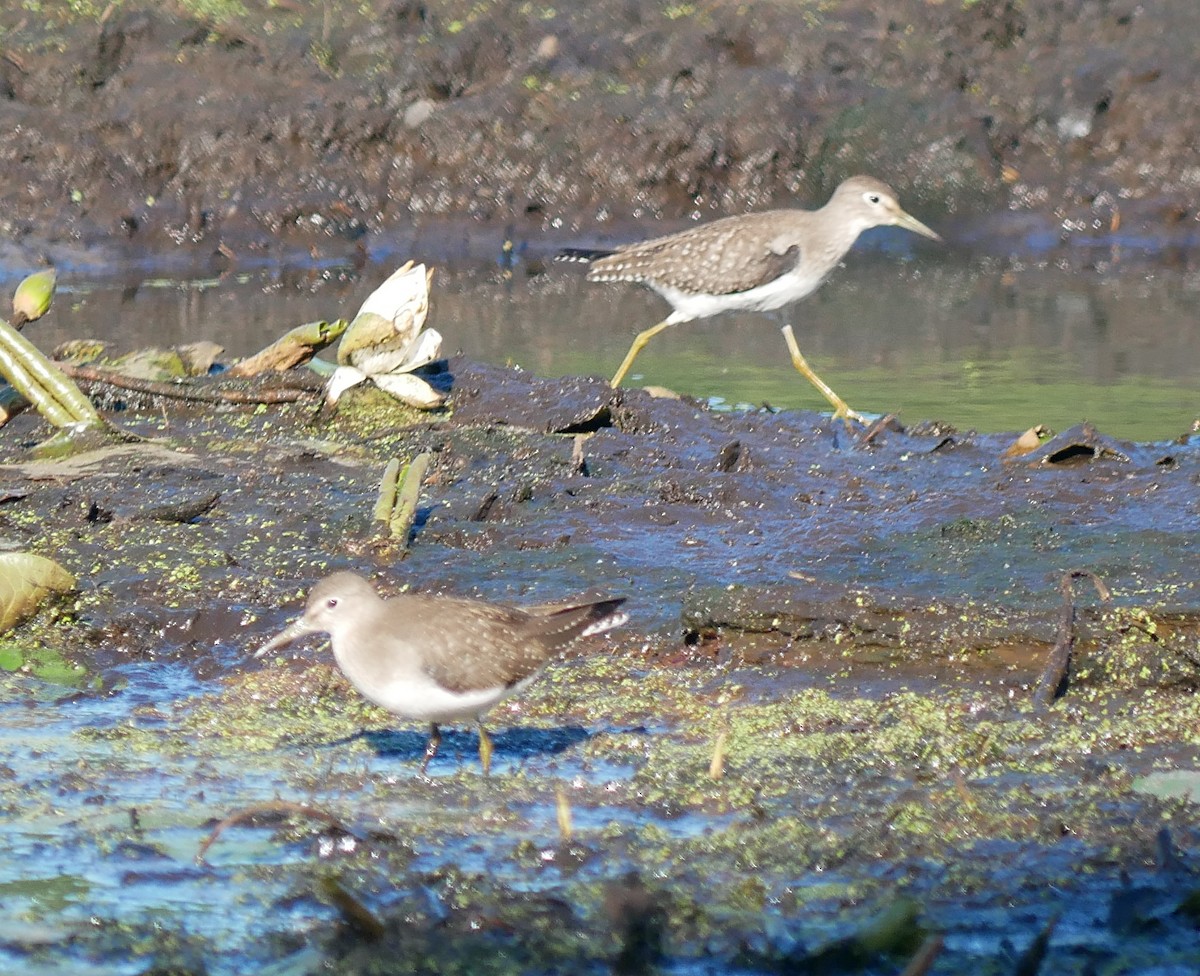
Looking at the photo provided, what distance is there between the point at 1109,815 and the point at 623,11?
14695 millimetres

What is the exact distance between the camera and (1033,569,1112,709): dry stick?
16.9ft

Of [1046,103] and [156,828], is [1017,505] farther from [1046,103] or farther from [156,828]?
[1046,103]

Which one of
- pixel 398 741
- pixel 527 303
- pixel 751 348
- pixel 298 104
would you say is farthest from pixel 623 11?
pixel 398 741

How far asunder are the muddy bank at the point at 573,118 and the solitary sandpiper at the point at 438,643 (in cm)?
1121

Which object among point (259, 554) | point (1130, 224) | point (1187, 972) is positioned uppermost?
point (1187, 972)

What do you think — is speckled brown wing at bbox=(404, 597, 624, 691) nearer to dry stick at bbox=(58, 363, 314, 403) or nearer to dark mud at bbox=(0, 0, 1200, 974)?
dark mud at bbox=(0, 0, 1200, 974)

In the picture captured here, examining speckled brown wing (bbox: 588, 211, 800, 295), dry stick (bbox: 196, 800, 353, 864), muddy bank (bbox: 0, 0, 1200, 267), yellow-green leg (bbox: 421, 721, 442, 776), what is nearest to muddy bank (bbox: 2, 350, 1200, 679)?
yellow-green leg (bbox: 421, 721, 442, 776)

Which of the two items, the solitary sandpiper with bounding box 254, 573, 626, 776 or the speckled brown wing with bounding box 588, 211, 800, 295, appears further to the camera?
the speckled brown wing with bounding box 588, 211, 800, 295

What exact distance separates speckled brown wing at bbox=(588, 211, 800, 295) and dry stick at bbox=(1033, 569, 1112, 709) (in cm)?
466

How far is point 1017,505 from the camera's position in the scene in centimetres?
670

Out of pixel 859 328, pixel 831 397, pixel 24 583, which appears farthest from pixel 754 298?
pixel 24 583

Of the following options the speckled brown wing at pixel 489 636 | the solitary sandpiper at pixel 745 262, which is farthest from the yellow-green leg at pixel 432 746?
the solitary sandpiper at pixel 745 262

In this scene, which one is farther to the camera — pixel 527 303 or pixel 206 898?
pixel 527 303

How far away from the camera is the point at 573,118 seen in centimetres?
1686
